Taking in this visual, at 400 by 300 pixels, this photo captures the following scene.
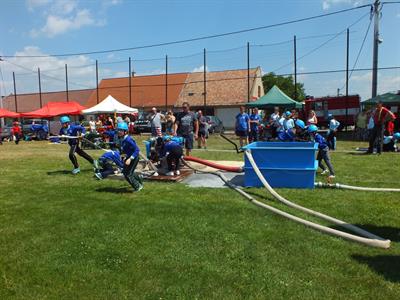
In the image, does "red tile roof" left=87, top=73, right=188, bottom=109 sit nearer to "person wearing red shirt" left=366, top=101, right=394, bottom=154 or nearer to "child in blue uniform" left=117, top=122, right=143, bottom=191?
"person wearing red shirt" left=366, top=101, right=394, bottom=154

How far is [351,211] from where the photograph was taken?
6.56 m

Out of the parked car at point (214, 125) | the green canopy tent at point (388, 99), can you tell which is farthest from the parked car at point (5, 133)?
the green canopy tent at point (388, 99)

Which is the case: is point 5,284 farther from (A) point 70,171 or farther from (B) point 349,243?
(A) point 70,171

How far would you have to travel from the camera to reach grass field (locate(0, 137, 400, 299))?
13.3 feet

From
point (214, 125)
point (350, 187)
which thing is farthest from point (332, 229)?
point (214, 125)

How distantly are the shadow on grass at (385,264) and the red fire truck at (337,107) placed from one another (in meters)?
26.1

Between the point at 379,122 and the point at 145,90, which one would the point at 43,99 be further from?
the point at 379,122

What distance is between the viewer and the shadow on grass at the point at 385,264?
165 inches

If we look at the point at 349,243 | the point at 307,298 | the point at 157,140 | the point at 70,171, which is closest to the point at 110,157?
the point at 157,140

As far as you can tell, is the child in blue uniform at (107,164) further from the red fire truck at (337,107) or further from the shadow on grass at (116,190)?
the red fire truck at (337,107)

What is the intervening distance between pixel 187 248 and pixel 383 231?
2.76 m

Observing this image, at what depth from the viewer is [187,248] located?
5086 mm

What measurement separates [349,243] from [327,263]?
2.45 ft

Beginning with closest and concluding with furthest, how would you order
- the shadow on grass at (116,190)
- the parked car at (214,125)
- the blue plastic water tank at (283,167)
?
the blue plastic water tank at (283,167)
the shadow on grass at (116,190)
the parked car at (214,125)
